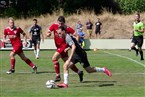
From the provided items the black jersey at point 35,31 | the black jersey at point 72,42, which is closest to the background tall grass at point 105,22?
the black jersey at point 35,31

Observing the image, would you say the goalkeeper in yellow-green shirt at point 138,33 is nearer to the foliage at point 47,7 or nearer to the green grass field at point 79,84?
the green grass field at point 79,84

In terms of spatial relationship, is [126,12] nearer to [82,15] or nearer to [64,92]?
[82,15]

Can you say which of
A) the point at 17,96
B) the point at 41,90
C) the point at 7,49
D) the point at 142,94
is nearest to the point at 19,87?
the point at 41,90

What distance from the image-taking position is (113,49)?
37.5 meters

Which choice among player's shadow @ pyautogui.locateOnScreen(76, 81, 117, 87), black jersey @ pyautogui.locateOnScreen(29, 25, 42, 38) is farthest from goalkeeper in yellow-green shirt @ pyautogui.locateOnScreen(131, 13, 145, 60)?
player's shadow @ pyautogui.locateOnScreen(76, 81, 117, 87)

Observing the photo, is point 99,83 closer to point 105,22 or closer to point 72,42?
point 72,42

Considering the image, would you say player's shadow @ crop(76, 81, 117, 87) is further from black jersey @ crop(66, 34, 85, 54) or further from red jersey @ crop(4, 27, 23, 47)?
red jersey @ crop(4, 27, 23, 47)

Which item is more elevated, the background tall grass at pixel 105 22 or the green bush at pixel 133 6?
the green bush at pixel 133 6

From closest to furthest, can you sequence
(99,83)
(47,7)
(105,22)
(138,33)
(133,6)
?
(99,83)
(138,33)
(105,22)
(133,6)
(47,7)

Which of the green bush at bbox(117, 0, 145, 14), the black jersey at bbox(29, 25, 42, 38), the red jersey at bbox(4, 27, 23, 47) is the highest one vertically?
the red jersey at bbox(4, 27, 23, 47)

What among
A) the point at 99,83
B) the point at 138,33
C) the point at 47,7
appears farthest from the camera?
the point at 47,7

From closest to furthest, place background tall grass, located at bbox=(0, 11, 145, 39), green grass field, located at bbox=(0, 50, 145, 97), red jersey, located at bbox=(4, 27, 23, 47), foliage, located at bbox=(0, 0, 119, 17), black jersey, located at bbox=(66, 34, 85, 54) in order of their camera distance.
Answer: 1. green grass field, located at bbox=(0, 50, 145, 97)
2. black jersey, located at bbox=(66, 34, 85, 54)
3. red jersey, located at bbox=(4, 27, 23, 47)
4. background tall grass, located at bbox=(0, 11, 145, 39)
5. foliage, located at bbox=(0, 0, 119, 17)

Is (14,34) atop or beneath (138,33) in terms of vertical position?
atop

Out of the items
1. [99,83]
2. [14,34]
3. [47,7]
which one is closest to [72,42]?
[99,83]
